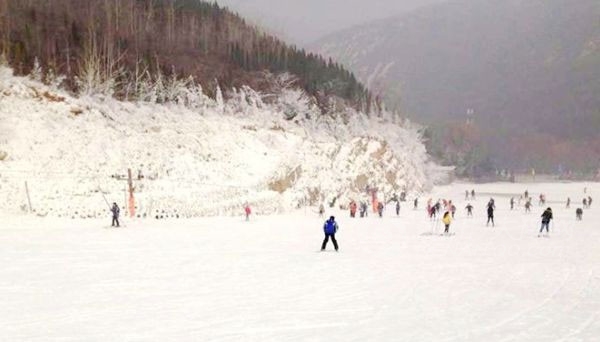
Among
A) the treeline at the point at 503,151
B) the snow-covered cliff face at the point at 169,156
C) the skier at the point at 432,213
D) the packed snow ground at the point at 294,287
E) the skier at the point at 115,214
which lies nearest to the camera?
the packed snow ground at the point at 294,287

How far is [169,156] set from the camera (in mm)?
46375

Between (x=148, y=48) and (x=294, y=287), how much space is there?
6132 centimetres

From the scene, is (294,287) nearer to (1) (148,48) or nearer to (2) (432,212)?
(2) (432,212)

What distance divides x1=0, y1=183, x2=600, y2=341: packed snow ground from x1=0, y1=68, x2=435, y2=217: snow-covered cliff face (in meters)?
11.1

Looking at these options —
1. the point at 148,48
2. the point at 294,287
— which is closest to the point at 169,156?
the point at 148,48

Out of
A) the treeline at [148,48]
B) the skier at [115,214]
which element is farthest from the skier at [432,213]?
the treeline at [148,48]

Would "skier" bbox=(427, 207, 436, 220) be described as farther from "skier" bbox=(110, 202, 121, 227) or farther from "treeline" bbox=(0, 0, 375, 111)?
"treeline" bbox=(0, 0, 375, 111)

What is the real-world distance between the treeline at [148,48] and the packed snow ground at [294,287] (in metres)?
32.2

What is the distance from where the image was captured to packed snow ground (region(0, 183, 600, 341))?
991cm

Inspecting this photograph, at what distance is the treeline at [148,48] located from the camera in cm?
5497

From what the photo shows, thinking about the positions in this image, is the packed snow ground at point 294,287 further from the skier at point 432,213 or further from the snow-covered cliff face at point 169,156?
the snow-covered cliff face at point 169,156

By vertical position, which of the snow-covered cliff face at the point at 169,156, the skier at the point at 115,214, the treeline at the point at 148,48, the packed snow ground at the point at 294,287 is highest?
the treeline at the point at 148,48

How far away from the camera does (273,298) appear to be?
12664 mm

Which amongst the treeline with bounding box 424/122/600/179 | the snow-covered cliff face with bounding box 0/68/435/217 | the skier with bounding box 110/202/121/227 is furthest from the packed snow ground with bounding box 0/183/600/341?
the treeline with bounding box 424/122/600/179
